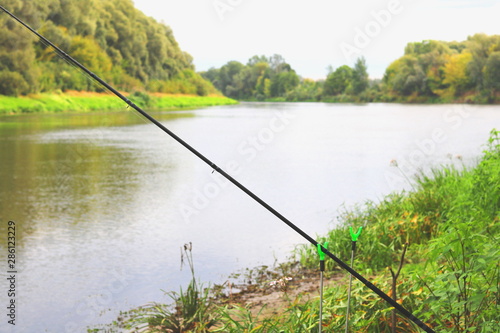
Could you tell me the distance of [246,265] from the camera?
6262 mm

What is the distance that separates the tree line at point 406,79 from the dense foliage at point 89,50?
28.8 metres

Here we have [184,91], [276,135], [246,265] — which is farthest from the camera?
[184,91]

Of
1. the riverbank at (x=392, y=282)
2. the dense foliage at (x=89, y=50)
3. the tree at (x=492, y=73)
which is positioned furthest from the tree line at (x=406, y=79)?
the riverbank at (x=392, y=282)

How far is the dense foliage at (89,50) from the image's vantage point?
3659 centimetres

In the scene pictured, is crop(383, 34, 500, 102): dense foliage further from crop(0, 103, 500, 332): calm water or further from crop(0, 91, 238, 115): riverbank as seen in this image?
crop(0, 103, 500, 332): calm water

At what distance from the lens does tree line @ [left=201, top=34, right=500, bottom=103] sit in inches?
2751

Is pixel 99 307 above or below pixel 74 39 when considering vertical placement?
below

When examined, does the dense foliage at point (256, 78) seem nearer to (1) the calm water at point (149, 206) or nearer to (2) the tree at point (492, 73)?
(2) the tree at point (492, 73)

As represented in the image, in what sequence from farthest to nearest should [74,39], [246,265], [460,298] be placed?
[74,39]
[246,265]
[460,298]

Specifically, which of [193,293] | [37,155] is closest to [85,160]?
[37,155]

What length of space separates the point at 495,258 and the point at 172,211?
22.5 ft

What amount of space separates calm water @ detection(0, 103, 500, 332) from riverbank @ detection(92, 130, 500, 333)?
22.1 inches

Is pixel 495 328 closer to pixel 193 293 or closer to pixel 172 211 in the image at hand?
pixel 193 293

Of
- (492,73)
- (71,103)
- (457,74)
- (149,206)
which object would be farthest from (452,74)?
(149,206)
